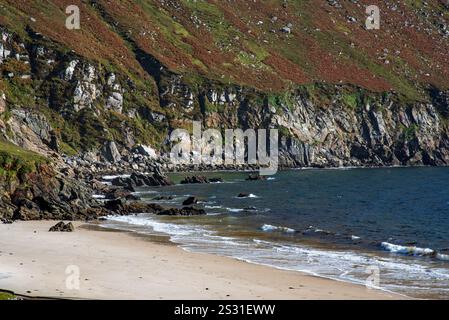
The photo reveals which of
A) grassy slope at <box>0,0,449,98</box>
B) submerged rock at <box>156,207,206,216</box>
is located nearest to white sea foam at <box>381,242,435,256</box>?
submerged rock at <box>156,207,206,216</box>

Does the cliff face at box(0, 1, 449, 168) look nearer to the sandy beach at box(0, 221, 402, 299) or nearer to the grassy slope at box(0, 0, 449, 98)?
the grassy slope at box(0, 0, 449, 98)

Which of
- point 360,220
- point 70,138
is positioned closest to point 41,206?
point 360,220

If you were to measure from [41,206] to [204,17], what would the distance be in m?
133

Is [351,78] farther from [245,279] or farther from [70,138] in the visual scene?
[245,279]

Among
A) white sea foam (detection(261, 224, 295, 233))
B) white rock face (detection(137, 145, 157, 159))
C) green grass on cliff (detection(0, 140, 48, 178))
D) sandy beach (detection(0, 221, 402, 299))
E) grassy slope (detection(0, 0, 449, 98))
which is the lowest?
white sea foam (detection(261, 224, 295, 233))

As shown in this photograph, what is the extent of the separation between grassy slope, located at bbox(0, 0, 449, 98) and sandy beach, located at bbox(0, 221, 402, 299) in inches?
4220

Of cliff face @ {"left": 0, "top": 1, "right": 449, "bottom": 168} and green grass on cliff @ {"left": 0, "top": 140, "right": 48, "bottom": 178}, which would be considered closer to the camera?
green grass on cliff @ {"left": 0, "top": 140, "right": 48, "bottom": 178}

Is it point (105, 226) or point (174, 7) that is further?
point (174, 7)

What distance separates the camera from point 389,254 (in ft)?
134

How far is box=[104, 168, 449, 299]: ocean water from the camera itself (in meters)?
34.5

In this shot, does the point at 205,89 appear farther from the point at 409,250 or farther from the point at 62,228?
the point at 409,250

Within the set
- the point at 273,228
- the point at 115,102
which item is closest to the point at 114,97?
the point at 115,102

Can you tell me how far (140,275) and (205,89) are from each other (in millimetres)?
126555

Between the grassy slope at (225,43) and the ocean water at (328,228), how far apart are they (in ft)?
203
